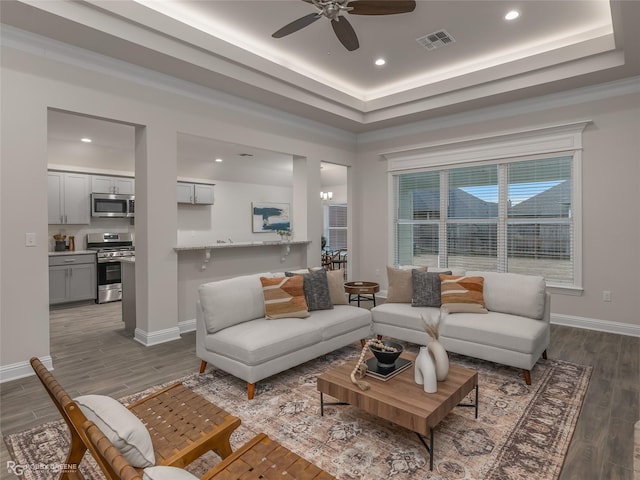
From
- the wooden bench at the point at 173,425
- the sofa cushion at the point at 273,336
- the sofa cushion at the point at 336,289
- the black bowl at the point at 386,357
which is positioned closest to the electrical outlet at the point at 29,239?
the sofa cushion at the point at 273,336

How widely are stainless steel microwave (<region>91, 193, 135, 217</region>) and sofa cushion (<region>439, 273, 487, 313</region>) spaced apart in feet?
20.5

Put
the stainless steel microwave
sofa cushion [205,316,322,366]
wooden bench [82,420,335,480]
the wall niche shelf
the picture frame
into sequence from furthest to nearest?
the picture frame → the stainless steel microwave → the wall niche shelf → sofa cushion [205,316,322,366] → wooden bench [82,420,335,480]

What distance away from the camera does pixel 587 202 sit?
475 cm

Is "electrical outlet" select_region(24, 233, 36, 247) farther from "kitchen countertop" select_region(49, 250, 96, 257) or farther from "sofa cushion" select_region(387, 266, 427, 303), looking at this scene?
"sofa cushion" select_region(387, 266, 427, 303)

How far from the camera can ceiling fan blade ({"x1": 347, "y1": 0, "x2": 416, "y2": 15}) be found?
9.55ft

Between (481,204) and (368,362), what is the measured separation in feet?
13.0

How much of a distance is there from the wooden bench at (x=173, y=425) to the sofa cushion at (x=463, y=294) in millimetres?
2576

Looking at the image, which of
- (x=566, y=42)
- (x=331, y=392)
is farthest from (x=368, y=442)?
(x=566, y=42)

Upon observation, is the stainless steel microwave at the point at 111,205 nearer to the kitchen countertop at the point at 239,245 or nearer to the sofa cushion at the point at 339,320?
the kitchen countertop at the point at 239,245

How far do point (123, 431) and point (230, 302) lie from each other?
195 centimetres

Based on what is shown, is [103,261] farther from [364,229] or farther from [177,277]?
[364,229]

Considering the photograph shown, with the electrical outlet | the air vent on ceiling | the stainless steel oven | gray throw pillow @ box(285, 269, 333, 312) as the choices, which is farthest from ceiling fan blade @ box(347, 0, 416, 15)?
the stainless steel oven

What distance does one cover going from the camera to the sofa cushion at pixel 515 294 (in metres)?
3.52

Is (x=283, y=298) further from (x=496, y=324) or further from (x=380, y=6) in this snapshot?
(x=380, y=6)
